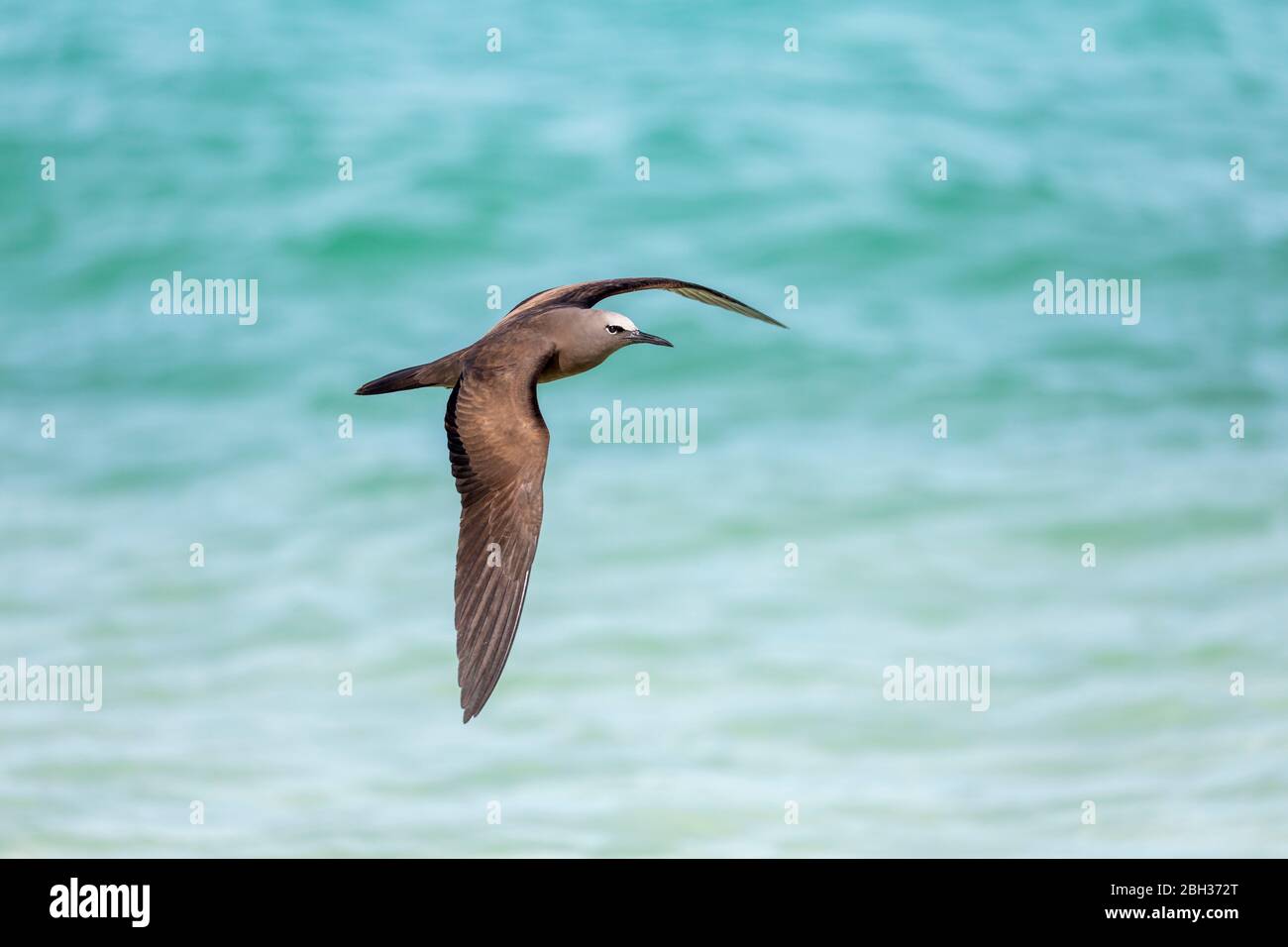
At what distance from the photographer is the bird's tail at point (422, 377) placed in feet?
41.9

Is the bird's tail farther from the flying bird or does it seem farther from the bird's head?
the bird's head

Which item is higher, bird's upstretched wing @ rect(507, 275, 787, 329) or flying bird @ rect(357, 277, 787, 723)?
bird's upstretched wing @ rect(507, 275, 787, 329)

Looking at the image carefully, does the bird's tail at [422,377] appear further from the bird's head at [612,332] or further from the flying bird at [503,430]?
the bird's head at [612,332]

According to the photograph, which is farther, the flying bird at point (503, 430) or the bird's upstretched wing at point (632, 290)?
the bird's upstretched wing at point (632, 290)

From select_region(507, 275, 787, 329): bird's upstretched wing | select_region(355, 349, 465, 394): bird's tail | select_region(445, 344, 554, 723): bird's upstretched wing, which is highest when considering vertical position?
select_region(507, 275, 787, 329): bird's upstretched wing

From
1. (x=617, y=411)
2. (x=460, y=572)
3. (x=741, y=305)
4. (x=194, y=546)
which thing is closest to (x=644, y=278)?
(x=741, y=305)

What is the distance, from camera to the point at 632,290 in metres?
13.4

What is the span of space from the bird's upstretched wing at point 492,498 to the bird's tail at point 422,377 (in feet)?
0.90

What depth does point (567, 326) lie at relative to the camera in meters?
12.7

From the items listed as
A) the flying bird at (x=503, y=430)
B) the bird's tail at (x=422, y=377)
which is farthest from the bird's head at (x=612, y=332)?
the bird's tail at (x=422, y=377)

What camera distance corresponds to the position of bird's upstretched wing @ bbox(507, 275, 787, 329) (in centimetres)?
1325

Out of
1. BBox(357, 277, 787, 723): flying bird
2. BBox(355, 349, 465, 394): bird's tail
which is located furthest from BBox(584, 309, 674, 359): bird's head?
BBox(355, 349, 465, 394): bird's tail

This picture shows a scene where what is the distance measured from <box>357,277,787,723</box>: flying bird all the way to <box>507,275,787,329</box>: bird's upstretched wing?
0.01 m
